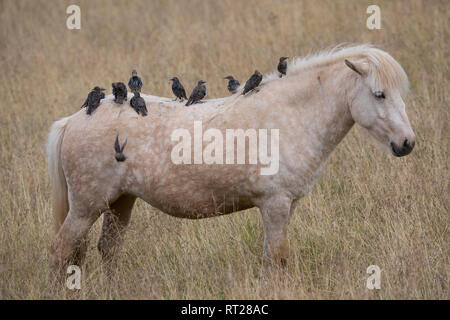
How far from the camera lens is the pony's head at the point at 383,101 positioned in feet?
13.9

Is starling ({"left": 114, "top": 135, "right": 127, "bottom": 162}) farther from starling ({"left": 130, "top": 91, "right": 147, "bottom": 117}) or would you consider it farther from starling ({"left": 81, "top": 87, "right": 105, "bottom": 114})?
starling ({"left": 81, "top": 87, "right": 105, "bottom": 114})

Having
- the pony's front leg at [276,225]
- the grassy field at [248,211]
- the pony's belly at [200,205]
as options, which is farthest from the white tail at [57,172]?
the pony's front leg at [276,225]

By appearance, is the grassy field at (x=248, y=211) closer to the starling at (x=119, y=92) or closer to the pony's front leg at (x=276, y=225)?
the pony's front leg at (x=276, y=225)

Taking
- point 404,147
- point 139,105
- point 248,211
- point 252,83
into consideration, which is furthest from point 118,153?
point 404,147

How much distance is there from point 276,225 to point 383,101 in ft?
3.99

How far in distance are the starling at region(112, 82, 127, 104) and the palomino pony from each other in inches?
2.6

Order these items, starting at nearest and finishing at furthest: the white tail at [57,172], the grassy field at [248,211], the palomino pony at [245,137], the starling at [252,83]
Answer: the palomino pony at [245,137]
the starling at [252,83]
the grassy field at [248,211]
the white tail at [57,172]

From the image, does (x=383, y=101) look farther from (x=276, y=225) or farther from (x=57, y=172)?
(x=57, y=172)

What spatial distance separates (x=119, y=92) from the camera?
482 cm

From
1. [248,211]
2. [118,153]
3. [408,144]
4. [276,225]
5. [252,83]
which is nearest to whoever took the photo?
[408,144]

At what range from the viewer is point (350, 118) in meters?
4.54

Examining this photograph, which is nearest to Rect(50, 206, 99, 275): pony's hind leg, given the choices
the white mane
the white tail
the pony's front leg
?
the white tail

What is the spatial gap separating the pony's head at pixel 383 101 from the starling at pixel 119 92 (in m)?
1.81

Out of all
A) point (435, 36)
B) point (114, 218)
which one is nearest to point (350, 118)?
point (114, 218)
